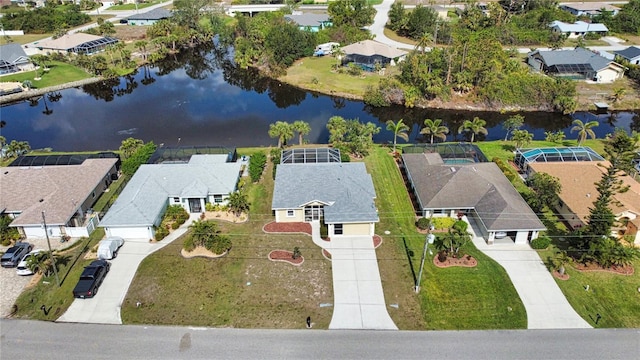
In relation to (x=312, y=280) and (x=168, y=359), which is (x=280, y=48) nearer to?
(x=312, y=280)

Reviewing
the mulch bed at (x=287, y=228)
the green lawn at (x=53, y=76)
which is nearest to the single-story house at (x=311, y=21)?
the green lawn at (x=53, y=76)

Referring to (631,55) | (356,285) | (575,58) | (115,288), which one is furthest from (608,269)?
(631,55)

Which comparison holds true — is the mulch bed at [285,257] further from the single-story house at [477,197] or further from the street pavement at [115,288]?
the single-story house at [477,197]

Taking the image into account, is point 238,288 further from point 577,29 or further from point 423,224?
point 577,29

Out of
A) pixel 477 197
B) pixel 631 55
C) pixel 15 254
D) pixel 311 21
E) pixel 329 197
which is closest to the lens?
pixel 15 254

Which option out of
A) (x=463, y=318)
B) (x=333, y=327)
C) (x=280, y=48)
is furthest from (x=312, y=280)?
Answer: (x=280, y=48)

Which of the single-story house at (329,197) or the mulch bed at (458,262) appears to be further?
the single-story house at (329,197)
